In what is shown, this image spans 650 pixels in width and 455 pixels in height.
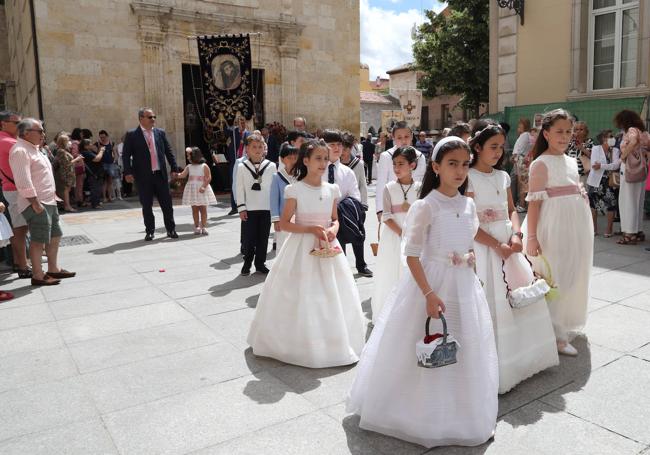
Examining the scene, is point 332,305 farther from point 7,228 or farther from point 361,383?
point 7,228

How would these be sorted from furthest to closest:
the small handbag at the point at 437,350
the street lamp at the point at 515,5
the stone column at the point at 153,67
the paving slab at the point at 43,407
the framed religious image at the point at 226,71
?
the stone column at the point at 153,67
the framed religious image at the point at 226,71
the street lamp at the point at 515,5
the paving slab at the point at 43,407
the small handbag at the point at 437,350

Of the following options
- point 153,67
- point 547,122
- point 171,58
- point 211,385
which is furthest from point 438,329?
point 171,58

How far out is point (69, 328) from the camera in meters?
4.99

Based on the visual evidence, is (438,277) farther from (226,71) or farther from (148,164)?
(226,71)

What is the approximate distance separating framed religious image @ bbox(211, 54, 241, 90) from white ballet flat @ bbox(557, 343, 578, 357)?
11.5 m

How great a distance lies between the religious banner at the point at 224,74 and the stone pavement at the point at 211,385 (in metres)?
8.58

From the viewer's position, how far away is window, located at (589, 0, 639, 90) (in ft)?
37.2

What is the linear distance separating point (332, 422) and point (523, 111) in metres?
11.2

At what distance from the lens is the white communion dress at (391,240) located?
4.69 meters

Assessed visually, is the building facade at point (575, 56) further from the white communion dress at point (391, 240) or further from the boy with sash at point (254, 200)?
the white communion dress at point (391, 240)

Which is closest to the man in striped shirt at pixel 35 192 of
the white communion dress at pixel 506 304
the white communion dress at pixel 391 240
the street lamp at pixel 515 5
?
the white communion dress at pixel 391 240

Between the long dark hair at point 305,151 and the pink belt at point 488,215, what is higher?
the long dark hair at point 305,151

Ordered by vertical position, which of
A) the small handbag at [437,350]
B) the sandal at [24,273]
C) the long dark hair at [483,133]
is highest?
the long dark hair at [483,133]

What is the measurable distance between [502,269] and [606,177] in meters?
6.67
